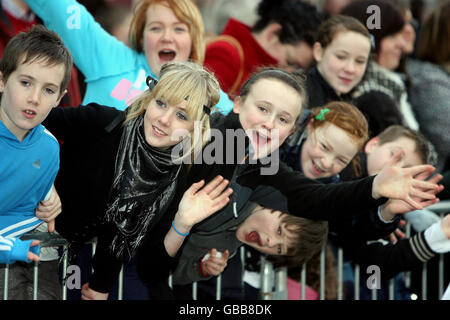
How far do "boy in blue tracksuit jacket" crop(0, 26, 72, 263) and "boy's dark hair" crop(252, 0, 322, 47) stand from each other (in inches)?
83.5

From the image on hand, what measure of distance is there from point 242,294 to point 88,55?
1635 mm

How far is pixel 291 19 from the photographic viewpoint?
5.23 metres

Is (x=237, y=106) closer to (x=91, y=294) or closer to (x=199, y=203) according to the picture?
(x=199, y=203)

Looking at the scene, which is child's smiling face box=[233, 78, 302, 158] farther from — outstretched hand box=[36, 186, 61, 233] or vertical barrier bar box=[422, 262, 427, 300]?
vertical barrier bar box=[422, 262, 427, 300]

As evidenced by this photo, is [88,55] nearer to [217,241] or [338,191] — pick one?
[217,241]

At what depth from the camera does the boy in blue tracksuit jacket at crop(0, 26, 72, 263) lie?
325cm

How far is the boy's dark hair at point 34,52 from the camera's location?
10.8 feet

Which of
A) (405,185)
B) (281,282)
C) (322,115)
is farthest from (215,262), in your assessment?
(405,185)

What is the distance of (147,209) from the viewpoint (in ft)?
12.2

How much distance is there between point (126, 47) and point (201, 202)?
1.18m

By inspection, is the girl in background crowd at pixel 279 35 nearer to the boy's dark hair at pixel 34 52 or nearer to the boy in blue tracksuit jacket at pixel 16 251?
the boy's dark hair at pixel 34 52

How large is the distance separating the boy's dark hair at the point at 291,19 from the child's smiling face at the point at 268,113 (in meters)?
1.45
